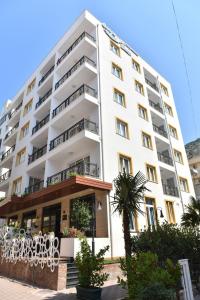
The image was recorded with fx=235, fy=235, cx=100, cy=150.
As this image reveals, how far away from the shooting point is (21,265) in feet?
39.0

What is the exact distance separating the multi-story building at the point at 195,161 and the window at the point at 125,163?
2156 centimetres

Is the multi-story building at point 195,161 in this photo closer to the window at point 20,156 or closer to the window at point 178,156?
the window at point 178,156

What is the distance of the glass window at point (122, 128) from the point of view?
19309 mm

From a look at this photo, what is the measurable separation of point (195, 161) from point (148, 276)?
3850cm

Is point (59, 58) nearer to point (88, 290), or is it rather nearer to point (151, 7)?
point (151, 7)

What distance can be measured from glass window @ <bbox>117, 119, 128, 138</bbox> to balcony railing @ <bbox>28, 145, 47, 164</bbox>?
728 centimetres

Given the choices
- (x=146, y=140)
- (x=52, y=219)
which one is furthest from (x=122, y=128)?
(x=52, y=219)

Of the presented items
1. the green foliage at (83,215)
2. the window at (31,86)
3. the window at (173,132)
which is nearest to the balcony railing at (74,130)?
the green foliage at (83,215)

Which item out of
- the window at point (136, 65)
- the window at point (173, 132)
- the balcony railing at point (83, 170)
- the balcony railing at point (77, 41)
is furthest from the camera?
the window at point (173, 132)

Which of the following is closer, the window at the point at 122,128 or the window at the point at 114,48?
the window at the point at 122,128

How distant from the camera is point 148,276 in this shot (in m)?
5.98

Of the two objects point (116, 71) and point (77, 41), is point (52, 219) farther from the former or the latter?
point (77, 41)

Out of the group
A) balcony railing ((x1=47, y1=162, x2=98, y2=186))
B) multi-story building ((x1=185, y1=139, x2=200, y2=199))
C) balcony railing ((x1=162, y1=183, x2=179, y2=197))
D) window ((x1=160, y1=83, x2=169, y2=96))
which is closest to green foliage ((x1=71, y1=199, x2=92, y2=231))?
balcony railing ((x1=47, y1=162, x2=98, y2=186))

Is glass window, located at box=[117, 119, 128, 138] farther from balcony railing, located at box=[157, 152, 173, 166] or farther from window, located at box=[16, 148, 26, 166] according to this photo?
window, located at box=[16, 148, 26, 166]
